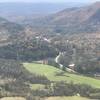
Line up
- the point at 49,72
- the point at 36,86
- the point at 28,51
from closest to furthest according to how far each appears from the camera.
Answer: the point at 36,86
the point at 49,72
the point at 28,51

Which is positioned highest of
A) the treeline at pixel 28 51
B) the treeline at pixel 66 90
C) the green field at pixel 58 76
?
the treeline at pixel 66 90

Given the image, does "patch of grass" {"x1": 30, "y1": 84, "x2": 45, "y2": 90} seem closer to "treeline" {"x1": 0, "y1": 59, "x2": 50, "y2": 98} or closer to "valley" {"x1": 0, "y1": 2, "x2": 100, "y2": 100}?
"valley" {"x1": 0, "y1": 2, "x2": 100, "y2": 100}

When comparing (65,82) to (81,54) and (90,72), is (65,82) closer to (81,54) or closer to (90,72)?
(90,72)

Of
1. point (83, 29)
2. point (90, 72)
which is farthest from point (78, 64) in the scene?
point (83, 29)

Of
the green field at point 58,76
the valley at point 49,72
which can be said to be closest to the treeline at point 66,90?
the valley at point 49,72

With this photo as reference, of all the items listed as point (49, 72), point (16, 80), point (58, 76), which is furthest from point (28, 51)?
point (16, 80)

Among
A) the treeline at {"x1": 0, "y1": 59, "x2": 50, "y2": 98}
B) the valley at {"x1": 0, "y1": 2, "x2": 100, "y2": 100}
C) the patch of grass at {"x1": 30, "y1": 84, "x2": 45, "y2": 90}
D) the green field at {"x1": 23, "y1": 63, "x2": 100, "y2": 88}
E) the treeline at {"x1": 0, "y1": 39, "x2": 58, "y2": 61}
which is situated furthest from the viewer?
the treeline at {"x1": 0, "y1": 39, "x2": 58, "y2": 61}

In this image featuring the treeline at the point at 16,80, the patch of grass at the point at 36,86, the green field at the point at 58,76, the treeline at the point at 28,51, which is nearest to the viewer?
the treeline at the point at 16,80

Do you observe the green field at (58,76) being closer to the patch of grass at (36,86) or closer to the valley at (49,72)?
the valley at (49,72)

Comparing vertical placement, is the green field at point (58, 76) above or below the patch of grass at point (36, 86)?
below

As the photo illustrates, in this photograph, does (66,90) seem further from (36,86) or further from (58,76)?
(58,76)

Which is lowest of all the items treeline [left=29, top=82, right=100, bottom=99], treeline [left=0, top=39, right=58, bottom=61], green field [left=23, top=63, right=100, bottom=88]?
treeline [left=0, top=39, right=58, bottom=61]

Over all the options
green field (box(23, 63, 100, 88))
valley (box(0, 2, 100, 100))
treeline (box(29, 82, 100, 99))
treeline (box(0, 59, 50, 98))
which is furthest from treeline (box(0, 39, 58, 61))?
treeline (box(29, 82, 100, 99))
